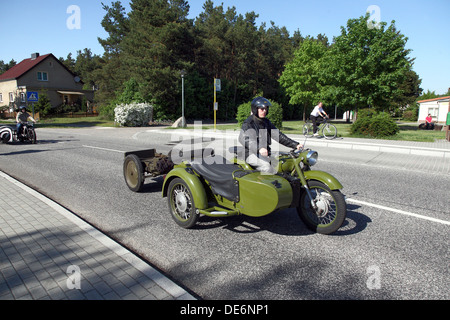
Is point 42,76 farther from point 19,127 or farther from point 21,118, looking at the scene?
point 19,127

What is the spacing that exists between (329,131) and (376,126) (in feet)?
8.30

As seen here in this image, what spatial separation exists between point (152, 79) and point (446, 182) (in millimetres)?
28293

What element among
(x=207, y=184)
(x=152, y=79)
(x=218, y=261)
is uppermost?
(x=152, y=79)

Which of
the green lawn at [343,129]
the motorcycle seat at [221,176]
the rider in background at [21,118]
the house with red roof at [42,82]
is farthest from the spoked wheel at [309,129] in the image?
the house with red roof at [42,82]

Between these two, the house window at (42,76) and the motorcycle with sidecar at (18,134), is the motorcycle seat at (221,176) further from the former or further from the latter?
the house window at (42,76)

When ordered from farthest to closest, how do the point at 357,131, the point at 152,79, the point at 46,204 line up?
the point at 152,79 → the point at 357,131 → the point at 46,204

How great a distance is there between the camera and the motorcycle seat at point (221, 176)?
158 inches

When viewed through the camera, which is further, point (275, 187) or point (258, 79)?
point (258, 79)

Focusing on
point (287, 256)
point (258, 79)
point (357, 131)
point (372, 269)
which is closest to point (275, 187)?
point (287, 256)

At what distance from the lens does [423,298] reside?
282cm

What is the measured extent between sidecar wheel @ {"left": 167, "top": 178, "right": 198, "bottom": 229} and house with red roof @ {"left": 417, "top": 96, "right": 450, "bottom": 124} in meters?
41.8

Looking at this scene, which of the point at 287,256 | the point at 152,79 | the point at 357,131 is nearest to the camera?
the point at 287,256

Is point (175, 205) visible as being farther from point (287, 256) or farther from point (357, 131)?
point (357, 131)

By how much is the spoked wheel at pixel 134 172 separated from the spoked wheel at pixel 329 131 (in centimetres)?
1200
